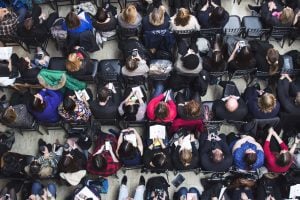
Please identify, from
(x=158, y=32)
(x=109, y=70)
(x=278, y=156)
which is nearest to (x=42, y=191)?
(x=109, y=70)

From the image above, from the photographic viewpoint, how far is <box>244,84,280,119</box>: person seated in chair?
5.03 m

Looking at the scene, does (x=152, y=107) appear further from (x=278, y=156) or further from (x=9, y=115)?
(x=9, y=115)

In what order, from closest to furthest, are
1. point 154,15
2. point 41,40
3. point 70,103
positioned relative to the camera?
point 70,103 → point 154,15 → point 41,40

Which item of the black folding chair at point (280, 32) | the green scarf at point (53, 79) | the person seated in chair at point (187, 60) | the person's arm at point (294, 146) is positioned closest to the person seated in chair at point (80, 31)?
the green scarf at point (53, 79)

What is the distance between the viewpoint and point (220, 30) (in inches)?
223

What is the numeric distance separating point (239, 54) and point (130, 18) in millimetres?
1640

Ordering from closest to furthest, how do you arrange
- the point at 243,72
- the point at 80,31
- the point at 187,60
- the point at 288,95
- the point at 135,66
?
the point at 187,60 → the point at 135,66 → the point at 288,95 → the point at 243,72 → the point at 80,31

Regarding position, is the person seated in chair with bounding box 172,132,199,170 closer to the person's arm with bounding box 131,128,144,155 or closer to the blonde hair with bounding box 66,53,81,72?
the person's arm with bounding box 131,128,144,155

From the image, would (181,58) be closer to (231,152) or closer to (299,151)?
(231,152)

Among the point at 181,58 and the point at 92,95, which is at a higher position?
the point at 181,58

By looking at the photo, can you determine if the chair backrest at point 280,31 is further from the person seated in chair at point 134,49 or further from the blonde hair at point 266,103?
the person seated in chair at point 134,49

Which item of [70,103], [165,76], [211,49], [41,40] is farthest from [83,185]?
[211,49]

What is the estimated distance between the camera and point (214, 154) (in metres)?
4.98

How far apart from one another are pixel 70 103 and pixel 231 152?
230 cm
